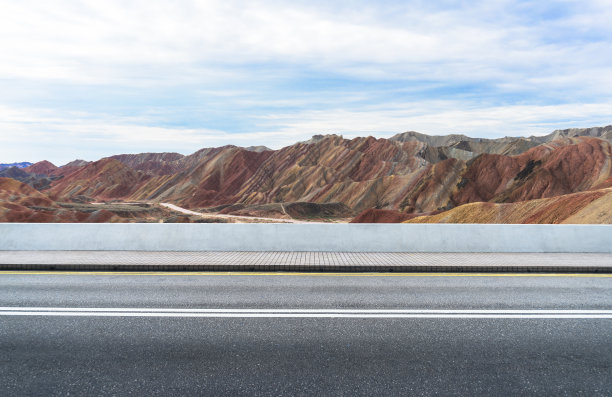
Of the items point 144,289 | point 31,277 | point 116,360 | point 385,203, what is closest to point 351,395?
point 116,360

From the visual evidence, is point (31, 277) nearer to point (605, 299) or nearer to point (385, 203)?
point (605, 299)

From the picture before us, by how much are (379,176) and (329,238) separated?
290 feet

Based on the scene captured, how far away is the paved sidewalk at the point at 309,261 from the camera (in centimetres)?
987

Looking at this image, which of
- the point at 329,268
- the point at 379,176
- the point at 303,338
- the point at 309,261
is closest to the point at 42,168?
the point at 379,176

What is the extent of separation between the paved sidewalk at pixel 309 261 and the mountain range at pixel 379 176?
24.2m

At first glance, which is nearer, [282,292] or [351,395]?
[351,395]

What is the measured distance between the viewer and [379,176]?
324 ft

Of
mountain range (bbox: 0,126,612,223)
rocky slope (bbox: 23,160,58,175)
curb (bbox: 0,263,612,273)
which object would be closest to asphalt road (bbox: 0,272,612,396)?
curb (bbox: 0,263,612,273)

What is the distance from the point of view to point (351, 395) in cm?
397

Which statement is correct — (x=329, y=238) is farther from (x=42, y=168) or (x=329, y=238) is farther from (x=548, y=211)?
(x=42, y=168)

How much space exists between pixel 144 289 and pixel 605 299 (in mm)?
7846

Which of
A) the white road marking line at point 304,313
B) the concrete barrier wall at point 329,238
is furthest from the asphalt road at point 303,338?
the concrete barrier wall at point 329,238

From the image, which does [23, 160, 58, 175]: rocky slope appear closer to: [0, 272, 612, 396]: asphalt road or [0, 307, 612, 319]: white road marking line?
[0, 307, 612, 319]: white road marking line

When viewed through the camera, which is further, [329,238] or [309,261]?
[329,238]
